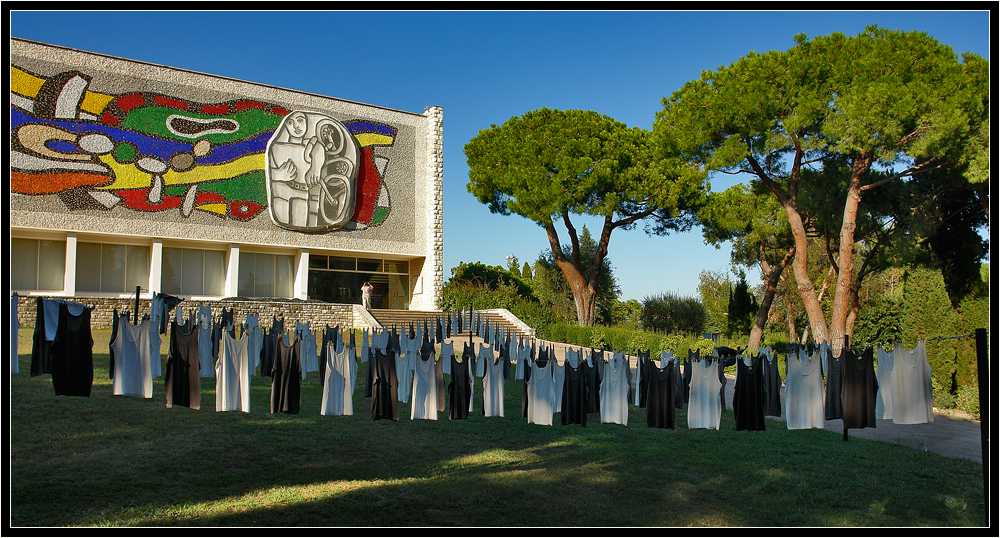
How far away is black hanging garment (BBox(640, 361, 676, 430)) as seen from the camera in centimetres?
656

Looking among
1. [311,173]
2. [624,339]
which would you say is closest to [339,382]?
[624,339]

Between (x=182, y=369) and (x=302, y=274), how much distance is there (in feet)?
69.8

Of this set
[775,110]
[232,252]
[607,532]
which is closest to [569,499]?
[607,532]

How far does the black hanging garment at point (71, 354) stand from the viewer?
5.27 meters

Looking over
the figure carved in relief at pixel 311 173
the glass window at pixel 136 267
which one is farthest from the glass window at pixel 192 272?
the figure carved in relief at pixel 311 173

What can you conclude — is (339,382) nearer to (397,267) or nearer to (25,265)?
(25,265)

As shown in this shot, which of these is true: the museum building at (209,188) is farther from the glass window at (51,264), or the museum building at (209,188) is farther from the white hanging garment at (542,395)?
the white hanging garment at (542,395)

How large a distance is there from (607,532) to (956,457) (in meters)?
5.51

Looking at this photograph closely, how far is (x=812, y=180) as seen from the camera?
63.9 feet

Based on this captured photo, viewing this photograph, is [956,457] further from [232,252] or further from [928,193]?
[232,252]

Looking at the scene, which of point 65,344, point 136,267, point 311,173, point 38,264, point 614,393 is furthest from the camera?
point 311,173

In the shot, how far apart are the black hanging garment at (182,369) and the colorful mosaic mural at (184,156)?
767 inches

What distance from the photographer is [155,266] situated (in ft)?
76.7

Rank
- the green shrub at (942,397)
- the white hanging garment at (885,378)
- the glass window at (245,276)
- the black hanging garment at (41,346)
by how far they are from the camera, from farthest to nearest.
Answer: the glass window at (245,276)
the green shrub at (942,397)
the white hanging garment at (885,378)
the black hanging garment at (41,346)
